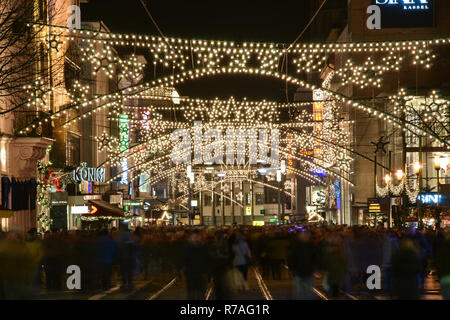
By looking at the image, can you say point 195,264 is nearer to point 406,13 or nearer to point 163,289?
point 163,289

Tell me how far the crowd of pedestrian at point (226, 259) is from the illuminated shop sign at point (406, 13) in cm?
4088

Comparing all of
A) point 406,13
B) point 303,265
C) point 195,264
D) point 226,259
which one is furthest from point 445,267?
point 406,13

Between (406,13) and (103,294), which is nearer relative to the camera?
(103,294)

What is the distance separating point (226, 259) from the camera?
1748 centimetres

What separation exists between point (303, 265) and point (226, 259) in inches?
65.9

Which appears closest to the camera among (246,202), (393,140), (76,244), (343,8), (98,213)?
(76,244)

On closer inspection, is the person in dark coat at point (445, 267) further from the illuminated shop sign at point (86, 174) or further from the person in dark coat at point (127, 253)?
the illuminated shop sign at point (86, 174)

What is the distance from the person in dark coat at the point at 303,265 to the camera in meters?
17.6

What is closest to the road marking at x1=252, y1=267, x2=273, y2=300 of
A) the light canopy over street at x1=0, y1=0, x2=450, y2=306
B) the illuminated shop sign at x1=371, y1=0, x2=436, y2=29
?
the light canopy over street at x1=0, y1=0, x2=450, y2=306
